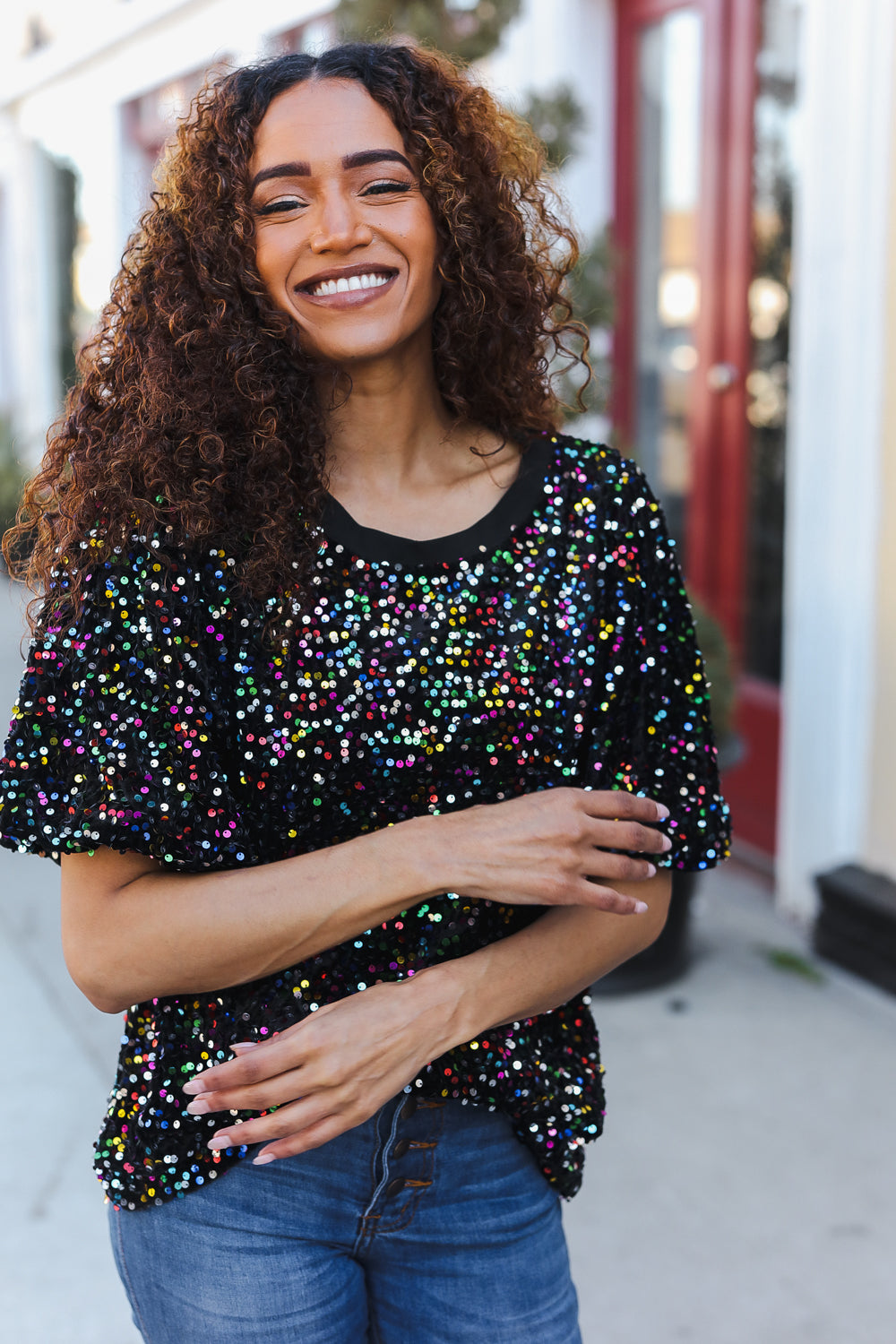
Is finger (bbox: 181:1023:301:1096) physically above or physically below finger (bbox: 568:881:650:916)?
below

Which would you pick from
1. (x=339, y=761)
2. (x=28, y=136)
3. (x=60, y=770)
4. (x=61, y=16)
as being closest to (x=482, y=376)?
(x=339, y=761)

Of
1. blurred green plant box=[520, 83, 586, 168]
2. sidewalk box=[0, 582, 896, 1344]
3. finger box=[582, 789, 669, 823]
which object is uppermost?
blurred green plant box=[520, 83, 586, 168]

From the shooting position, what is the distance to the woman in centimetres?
122

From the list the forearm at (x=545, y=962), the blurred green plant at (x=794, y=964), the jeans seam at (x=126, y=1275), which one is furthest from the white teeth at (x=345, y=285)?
the blurred green plant at (x=794, y=964)

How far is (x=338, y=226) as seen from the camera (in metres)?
1.33

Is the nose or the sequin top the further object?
the nose

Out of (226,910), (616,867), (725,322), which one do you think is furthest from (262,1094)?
(725,322)

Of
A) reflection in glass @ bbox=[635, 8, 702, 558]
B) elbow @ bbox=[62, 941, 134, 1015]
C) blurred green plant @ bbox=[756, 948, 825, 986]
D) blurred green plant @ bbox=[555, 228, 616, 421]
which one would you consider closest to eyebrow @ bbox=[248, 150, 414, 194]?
elbow @ bbox=[62, 941, 134, 1015]

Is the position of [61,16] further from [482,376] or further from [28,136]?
[482,376]

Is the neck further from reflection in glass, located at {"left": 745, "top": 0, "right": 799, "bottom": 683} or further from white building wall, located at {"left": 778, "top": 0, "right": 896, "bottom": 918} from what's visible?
reflection in glass, located at {"left": 745, "top": 0, "right": 799, "bottom": 683}

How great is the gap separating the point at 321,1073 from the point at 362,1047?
4 cm

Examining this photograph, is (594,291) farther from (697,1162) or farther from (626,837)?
(626,837)

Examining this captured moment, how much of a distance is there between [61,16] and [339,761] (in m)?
10.5

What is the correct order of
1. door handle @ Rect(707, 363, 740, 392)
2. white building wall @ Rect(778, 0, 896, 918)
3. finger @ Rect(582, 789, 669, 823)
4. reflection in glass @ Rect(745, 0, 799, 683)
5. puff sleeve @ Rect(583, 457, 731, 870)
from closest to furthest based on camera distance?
1. finger @ Rect(582, 789, 669, 823)
2. puff sleeve @ Rect(583, 457, 731, 870)
3. white building wall @ Rect(778, 0, 896, 918)
4. reflection in glass @ Rect(745, 0, 799, 683)
5. door handle @ Rect(707, 363, 740, 392)
